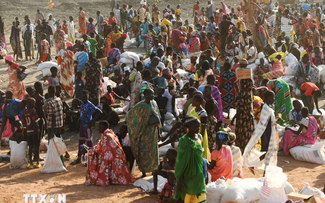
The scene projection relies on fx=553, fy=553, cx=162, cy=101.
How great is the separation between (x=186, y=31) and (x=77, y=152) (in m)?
10.1

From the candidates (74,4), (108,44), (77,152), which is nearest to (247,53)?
(108,44)

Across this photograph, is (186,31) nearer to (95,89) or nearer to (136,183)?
(95,89)

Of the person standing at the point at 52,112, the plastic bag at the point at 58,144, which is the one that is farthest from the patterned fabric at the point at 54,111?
the plastic bag at the point at 58,144

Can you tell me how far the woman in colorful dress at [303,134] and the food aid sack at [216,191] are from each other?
317 cm

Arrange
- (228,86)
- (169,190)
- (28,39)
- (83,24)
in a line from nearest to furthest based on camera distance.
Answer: (169,190) → (228,86) → (28,39) → (83,24)

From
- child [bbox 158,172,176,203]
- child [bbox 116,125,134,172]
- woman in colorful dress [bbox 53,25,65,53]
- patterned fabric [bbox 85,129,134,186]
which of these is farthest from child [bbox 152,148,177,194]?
woman in colorful dress [bbox 53,25,65,53]

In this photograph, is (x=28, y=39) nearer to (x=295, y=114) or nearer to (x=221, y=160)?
(x=295, y=114)

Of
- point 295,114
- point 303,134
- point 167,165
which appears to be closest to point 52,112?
point 167,165

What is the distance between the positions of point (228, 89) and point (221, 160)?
3.38 metres

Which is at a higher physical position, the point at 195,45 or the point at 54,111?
the point at 195,45

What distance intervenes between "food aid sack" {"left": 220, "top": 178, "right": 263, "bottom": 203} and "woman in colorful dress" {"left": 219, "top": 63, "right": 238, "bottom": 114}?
3749 millimetres

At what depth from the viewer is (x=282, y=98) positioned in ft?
33.9

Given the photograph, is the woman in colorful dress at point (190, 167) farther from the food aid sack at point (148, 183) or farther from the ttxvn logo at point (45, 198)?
the ttxvn logo at point (45, 198)

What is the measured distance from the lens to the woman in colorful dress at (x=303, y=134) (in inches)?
372
